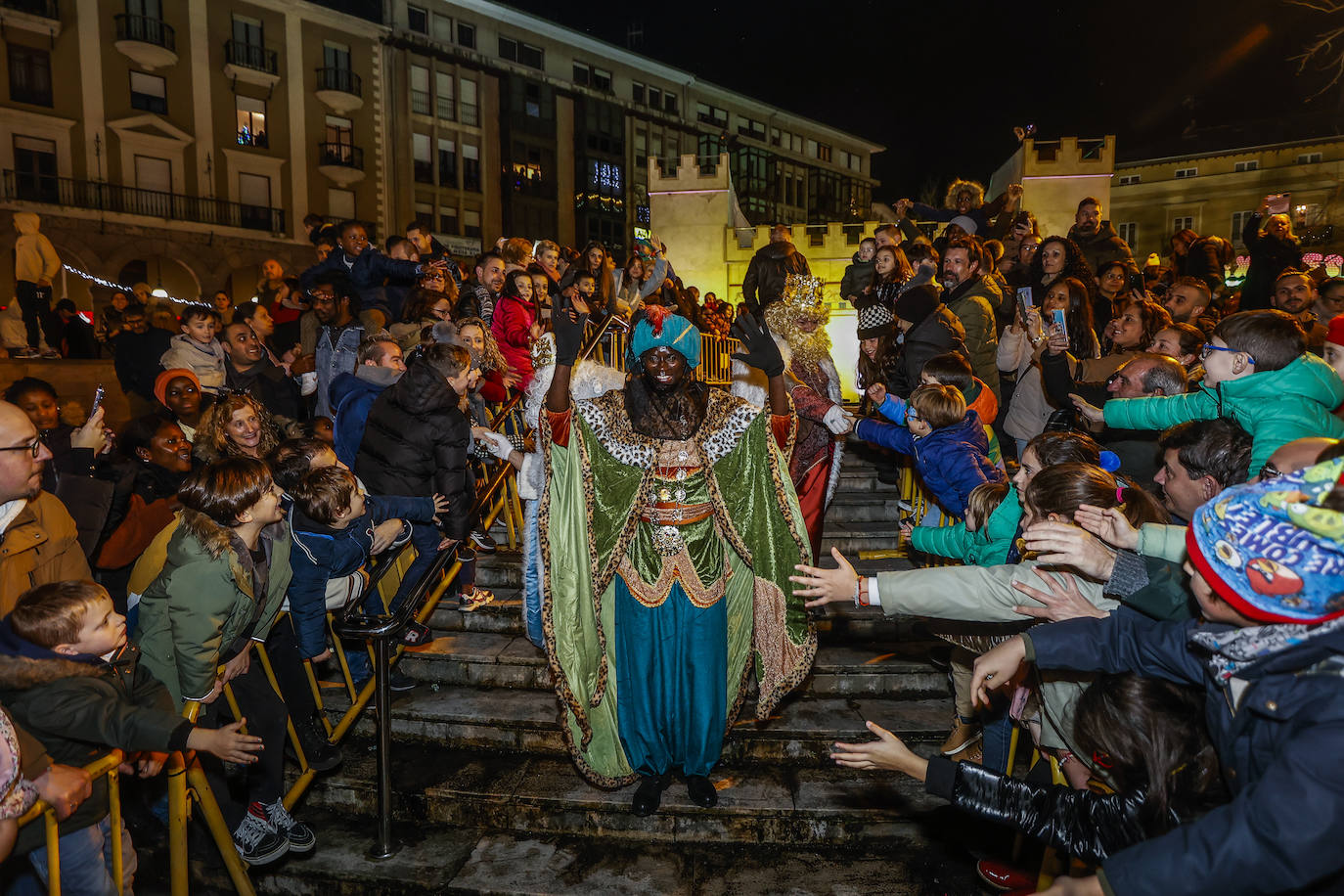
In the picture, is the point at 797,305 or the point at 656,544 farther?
the point at 797,305

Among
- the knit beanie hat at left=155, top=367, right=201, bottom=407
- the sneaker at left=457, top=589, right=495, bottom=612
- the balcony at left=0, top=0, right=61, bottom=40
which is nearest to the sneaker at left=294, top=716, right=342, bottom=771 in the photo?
the sneaker at left=457, top=589, right=495, bottom=612

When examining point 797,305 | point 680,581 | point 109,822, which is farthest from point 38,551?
point 797,305

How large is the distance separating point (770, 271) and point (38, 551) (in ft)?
21.9

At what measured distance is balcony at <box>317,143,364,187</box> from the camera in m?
27.6

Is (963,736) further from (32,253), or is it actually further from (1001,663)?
(32,253)

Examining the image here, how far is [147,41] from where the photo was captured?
23469 millimetres

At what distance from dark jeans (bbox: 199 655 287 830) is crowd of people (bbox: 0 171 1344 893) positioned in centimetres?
2

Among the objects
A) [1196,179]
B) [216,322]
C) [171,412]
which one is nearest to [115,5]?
[216,322]

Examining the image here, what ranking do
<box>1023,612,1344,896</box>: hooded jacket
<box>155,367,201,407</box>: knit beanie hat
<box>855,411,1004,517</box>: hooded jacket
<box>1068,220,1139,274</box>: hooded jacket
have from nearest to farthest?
<box>1023,612,1344,896</box>: hooded jacket, <box>855,411,1004,517</box>: hooded jacket, <box>155,367,201,407</box>: knit beanie hat, <box>1068,220,1139,274</box>: hooded jacket

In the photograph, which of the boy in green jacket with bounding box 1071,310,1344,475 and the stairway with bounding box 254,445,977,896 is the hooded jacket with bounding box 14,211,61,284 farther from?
the boy in green jacket with bounding box 1071,310,1344,475

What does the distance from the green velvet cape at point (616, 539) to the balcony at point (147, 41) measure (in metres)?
28.3

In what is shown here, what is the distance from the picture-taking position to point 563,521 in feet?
12.0

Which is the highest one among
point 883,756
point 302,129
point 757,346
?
point 302,129

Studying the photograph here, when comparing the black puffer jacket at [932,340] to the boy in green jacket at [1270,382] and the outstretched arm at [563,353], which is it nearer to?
the boy in green jacket at [1270,382]
